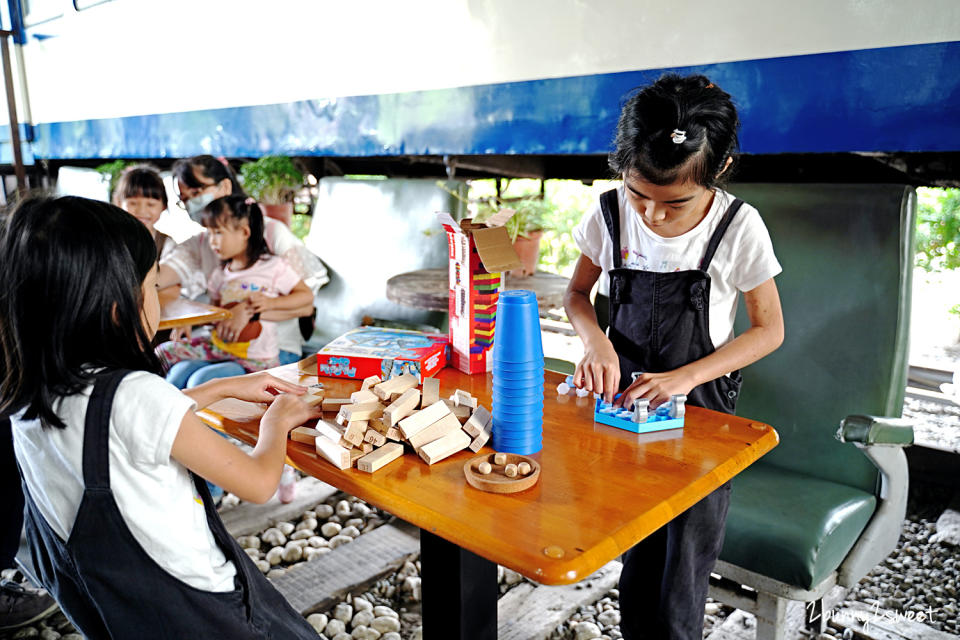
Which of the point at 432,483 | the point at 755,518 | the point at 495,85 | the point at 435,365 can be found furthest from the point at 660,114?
the point at 495,85

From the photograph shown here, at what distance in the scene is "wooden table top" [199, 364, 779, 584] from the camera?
3.17ft

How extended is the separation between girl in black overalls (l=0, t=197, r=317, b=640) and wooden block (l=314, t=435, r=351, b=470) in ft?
0.24

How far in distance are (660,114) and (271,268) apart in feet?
6.53

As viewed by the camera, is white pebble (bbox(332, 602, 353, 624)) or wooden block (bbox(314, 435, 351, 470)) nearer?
wooden block (bbox(314, 435, 351, 470))

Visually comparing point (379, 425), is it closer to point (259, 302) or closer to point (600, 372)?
point (600, 372)

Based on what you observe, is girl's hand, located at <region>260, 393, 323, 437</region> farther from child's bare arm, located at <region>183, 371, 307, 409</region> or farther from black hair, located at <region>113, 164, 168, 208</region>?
black hair, located at <region>113, 164, 168, 208</region>

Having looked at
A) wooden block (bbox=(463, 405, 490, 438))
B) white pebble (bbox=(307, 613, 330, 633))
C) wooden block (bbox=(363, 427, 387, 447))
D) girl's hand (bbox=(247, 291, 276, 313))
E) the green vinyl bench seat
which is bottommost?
white pebble (bbox=(307, 613, 330, 633))

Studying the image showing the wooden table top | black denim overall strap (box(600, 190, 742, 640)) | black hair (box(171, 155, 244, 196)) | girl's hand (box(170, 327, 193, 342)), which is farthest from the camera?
black hair (box(171, 155, 244, 196))

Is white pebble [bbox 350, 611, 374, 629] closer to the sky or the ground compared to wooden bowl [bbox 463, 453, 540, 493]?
closer to the ground

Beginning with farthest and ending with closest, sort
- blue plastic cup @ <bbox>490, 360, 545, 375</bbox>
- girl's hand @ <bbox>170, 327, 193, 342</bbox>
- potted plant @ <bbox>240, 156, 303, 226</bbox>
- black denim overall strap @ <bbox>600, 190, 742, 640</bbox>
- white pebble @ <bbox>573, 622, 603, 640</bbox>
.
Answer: potted plant @ <bbox>240, 156, 303, 226</bbox>, girl's hand @ <bbox>170, 327, 193, 342</bbox>, white pebble @ <bbox>573, 622, 603, 640</bbox>, black denim overall strap @ <bbox>600, 190, 742, 640</bbox>, blue plastic cup @ <bbox>490, 360, 545, 375</bbox>

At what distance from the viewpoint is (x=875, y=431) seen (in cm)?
172

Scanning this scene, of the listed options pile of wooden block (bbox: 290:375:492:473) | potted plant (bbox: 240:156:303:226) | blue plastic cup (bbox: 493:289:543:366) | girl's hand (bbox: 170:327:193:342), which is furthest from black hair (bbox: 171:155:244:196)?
blue plastic cup (bbox: 493:289:543:366)

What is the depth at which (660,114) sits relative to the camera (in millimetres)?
1450

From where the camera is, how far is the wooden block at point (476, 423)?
1.27m
